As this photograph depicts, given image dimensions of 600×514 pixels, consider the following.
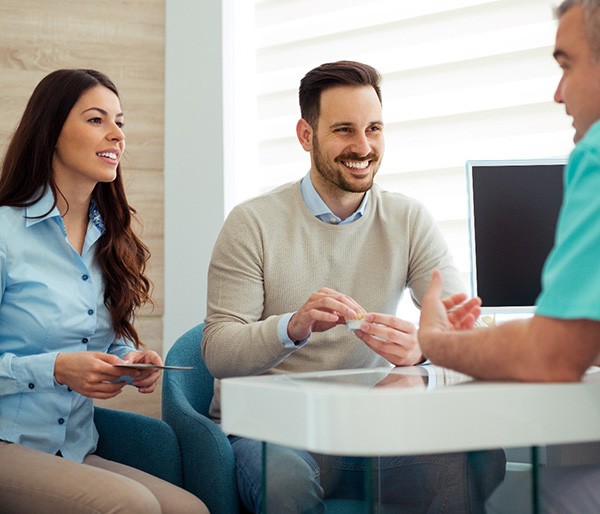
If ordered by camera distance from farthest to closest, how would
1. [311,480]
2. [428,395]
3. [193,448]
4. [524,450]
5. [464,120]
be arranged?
[464,120], [193,448], [311,480], [524,450], [428,395]

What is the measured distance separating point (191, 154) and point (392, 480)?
92.4 inches

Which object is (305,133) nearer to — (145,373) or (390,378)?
(145,373)

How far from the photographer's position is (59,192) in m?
2.22

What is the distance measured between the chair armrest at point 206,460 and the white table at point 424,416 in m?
0.93

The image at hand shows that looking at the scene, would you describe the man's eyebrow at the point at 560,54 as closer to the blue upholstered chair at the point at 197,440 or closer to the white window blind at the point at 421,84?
the blue upholstered chair at the point at 197,440

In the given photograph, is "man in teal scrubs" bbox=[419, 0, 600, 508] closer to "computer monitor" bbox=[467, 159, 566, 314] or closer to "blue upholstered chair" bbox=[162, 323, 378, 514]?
"blue upholstered chair" bbox=[162, 323, 378, 514]

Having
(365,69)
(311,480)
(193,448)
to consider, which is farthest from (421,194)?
(311,480)

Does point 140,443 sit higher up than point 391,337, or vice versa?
point 391,337

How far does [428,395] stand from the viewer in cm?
99

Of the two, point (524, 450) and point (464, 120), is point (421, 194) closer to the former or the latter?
point (464, 120)

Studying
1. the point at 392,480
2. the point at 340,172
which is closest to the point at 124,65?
the point at 340,172

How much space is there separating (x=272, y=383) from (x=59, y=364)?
3.11 ft

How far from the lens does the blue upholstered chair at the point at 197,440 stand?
2018mm

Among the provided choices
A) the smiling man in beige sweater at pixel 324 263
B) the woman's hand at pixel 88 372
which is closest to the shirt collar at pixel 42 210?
the woman's hand at pixel 88 372
